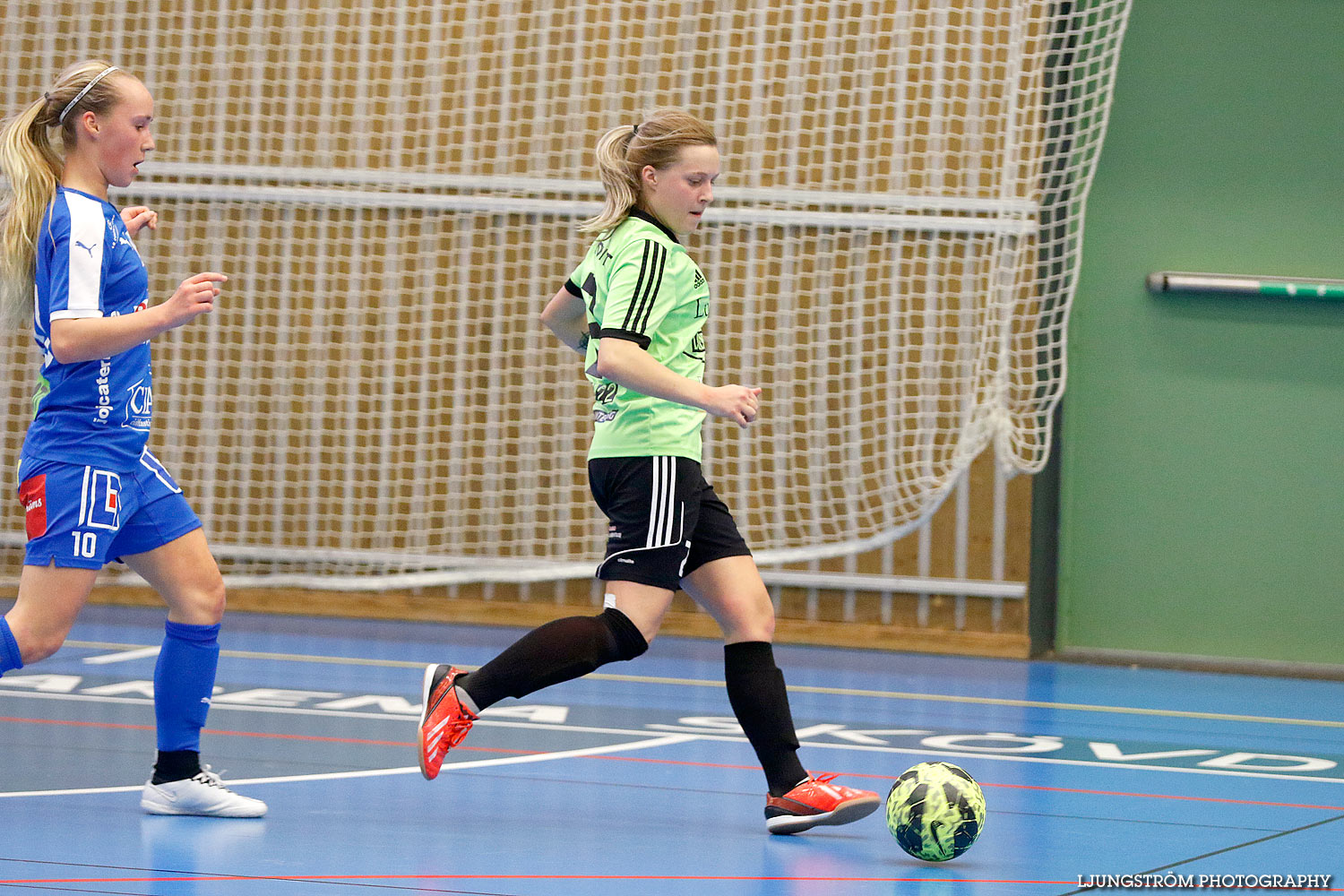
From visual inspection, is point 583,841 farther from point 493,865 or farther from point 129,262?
point 129,262

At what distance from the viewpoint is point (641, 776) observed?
4047 millimetres

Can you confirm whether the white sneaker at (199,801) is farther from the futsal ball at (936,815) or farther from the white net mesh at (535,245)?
the white net mesh at (535,245)

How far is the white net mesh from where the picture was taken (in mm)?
6738

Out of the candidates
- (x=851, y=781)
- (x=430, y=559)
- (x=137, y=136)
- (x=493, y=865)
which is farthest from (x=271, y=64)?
(x=493, y=865)

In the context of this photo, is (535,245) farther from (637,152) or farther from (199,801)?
(199,801)

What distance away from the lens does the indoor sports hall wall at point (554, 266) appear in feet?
22.1

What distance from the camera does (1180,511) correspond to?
6.97 m

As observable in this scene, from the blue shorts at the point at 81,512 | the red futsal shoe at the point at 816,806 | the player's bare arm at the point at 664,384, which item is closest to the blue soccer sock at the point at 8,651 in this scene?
the blue shorts at the point at 81,512

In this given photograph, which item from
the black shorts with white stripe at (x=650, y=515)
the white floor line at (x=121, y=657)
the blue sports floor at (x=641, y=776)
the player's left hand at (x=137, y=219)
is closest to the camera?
the blue sports floor at (x=641, y=776)

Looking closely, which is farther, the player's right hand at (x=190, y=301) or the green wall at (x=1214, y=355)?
the green wall at (x=1214, y=355)

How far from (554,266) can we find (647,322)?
3965 mm

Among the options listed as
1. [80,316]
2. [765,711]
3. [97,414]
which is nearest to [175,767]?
[97,414]

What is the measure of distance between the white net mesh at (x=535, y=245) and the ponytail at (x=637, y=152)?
3180mm

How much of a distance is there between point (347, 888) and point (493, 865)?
0.32m
